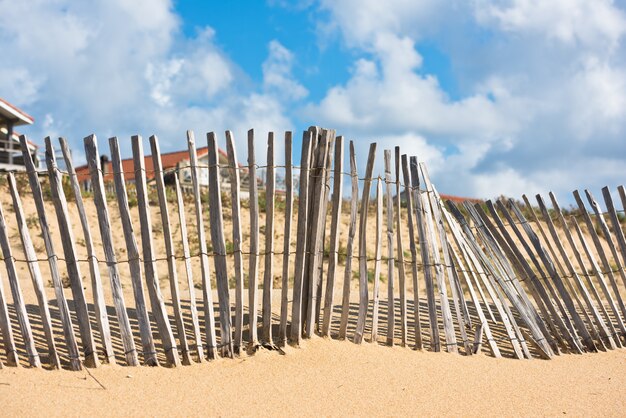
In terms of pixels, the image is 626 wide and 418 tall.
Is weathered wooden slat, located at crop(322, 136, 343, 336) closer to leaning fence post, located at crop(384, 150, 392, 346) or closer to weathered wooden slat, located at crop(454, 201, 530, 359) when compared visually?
leaning fence post, located at crop(384, 150, 392, 346)

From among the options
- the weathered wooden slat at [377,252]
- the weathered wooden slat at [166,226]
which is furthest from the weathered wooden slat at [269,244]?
the weathered wooden slat at [377,252]

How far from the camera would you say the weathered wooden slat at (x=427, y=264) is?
18.4 ft

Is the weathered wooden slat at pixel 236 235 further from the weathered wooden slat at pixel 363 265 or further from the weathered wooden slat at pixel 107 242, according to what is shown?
the weathered wooden slat at pixel 363 265

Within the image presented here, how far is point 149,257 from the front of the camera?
4492 millimetres

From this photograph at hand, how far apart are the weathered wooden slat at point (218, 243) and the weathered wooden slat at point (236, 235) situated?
A: 0.07 m

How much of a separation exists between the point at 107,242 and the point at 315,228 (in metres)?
1.57

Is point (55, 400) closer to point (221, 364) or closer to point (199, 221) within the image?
point (221, 364)

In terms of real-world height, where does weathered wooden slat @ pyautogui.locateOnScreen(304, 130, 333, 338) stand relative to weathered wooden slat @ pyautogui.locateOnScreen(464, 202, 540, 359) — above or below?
above

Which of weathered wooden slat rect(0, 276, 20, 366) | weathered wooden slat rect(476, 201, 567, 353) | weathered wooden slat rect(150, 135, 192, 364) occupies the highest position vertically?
weathered wooden slat rect(150, 135, 192, 364)

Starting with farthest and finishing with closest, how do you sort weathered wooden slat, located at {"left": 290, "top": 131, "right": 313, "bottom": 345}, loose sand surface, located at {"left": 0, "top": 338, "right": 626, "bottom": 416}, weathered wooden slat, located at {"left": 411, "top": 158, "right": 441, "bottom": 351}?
weathered wooden slat, located at {"left": 411, "top": 158, "right": 441, "bottom": 351} < weathered wooden slat, located at {"left": 290, "top": 131, "right": 313, "bottom": 345} < loose sand surface, located at {"left": 0, "top": 338, "right": 626, "bottom": 416}

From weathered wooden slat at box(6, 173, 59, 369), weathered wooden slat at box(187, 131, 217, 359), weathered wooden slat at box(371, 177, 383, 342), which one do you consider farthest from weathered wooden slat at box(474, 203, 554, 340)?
weathered wooden slat at box(6, 173, 59, 369)

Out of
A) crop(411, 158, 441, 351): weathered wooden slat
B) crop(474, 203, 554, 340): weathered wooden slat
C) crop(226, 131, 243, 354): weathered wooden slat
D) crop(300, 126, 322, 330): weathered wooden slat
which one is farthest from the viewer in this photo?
crop(474, 203, 554, 340): weathered wooden slat

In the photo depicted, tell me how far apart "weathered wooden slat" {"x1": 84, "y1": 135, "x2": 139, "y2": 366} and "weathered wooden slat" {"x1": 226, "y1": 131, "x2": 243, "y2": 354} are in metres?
0.75

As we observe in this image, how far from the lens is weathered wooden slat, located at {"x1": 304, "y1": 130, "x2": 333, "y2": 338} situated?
5.11m
